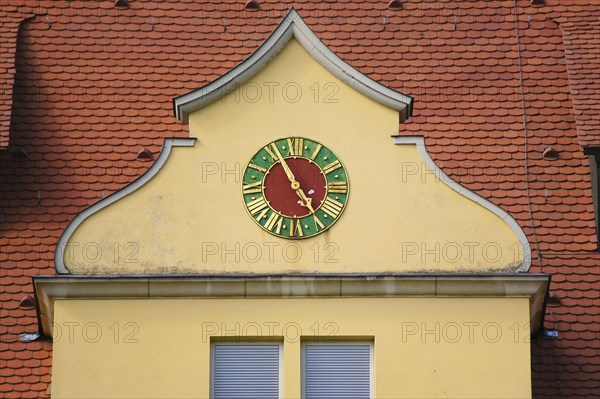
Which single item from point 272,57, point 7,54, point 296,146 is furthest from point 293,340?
point 7,54

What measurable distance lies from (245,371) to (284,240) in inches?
59.2

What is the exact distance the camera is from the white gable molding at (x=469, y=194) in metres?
24.8

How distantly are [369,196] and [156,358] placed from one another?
2.96 metres

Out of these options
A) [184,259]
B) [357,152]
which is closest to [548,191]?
[357,152]

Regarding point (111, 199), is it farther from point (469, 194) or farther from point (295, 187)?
point (469, 194)

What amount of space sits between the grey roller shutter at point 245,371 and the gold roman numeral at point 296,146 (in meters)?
2.20

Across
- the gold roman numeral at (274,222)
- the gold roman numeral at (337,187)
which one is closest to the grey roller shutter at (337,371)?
the gold roman numeral at (274,222)

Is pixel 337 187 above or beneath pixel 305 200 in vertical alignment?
above

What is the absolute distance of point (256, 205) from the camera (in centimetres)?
2505

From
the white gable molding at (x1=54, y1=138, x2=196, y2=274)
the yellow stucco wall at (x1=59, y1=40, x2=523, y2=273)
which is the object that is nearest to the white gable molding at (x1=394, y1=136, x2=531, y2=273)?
the yellow stucco wall at (x1=59, y1=40, x2=523, y2=273)

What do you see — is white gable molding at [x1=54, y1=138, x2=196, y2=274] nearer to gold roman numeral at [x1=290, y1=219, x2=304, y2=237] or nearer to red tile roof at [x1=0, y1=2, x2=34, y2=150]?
gold roman numeral at [x1=290, y1=219, x2=304, y2=237]

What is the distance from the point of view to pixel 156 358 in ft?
80.1

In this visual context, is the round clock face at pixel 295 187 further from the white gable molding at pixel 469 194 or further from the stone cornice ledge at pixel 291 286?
the white gable molding at pixel 469 194

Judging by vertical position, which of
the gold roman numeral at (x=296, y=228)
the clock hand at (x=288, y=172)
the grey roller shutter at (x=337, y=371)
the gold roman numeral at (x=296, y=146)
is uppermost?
the gold roman numeral at (x=296, y=146)
